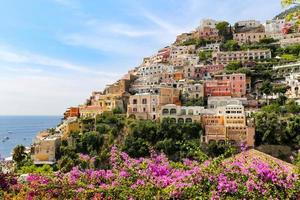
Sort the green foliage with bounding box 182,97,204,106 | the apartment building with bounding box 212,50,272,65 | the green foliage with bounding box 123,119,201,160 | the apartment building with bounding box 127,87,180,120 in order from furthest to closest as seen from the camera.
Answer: the apartment building with bounding box 212,50,272,65
the green foliage with bounding box 182,97,204,106
the apartment building with bounding box 127,87,180,120
the green foliage with bounding box 123,119,201,160

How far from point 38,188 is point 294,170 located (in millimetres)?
3744

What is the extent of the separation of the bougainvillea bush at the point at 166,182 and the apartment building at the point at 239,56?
50050mm

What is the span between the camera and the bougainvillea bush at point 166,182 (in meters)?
5.29

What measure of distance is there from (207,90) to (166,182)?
41466 millimetres

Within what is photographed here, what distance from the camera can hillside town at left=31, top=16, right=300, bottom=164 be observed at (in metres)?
38.1

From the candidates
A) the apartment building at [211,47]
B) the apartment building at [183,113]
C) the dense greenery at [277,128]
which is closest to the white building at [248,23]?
the apartment building at [211,47]

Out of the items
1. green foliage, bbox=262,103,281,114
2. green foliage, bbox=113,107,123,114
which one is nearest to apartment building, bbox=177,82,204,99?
green foliage, bbox=113,107,123,114

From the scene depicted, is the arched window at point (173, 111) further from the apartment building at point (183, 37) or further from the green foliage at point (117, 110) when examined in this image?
the apartment building at point (183, 37)

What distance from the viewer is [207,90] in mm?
46719

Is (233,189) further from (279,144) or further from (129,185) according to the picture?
(279,144)

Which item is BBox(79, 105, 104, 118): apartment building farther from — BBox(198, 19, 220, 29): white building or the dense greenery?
BBox(198, 19, 220, 29): white building

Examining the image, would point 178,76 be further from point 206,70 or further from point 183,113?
point 183,113

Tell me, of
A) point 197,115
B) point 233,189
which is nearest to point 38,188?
point 233,189

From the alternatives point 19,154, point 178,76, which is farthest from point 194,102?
point 19,154
